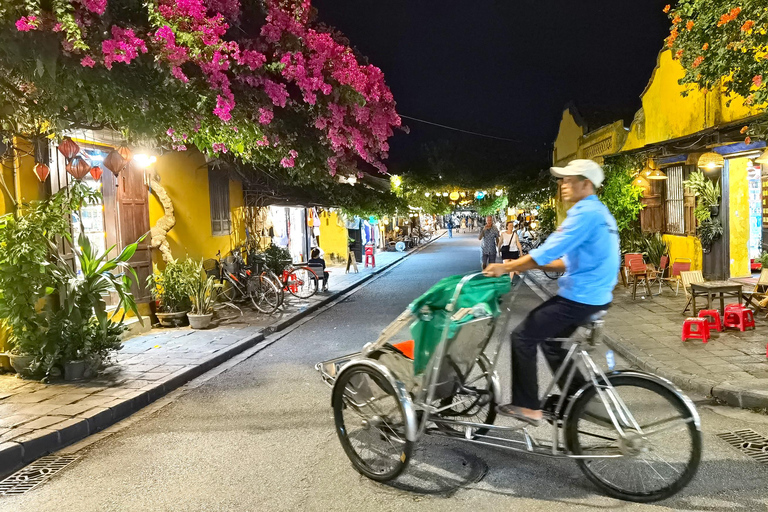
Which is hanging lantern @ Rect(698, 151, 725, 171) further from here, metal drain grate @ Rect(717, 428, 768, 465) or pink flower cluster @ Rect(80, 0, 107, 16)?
pink flower cluster @ Rect(80, 0, 107, 16)

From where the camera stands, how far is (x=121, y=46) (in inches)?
225

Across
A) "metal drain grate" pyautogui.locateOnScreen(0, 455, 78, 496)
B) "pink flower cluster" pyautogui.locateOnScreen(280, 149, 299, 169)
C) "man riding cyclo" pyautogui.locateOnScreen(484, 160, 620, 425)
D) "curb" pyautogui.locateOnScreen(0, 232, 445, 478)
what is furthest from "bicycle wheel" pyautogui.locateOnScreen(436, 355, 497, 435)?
"pink flower cluster" pyautogui.locateOnScreen(280, 149, 299, 169)

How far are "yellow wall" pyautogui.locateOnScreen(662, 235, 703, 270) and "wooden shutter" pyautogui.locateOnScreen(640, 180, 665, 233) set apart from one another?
566 millimetres

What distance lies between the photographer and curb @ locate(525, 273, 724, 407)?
5.98 meters

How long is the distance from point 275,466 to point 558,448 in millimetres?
2145

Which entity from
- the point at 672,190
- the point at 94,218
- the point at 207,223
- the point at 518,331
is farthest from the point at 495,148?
the point at 518,331

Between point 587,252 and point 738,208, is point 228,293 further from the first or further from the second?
point 738,208

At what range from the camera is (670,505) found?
151 inches

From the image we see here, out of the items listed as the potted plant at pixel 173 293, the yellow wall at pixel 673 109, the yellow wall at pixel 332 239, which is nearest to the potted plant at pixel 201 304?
the potted plant at pixel 173 293

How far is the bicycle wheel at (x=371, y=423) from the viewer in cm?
433

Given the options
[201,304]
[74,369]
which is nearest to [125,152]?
[201,304]

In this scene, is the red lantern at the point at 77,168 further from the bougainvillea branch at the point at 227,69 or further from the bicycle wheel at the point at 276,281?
the bicycle wheel at the point at 276,281

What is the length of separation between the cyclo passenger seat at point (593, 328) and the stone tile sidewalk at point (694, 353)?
2990 mm

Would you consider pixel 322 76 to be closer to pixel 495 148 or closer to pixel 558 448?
pixel 558 448
